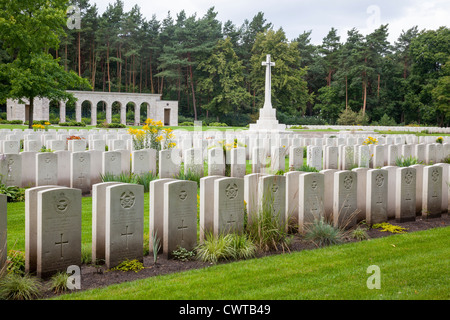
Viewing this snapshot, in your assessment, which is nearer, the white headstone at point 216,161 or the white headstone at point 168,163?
the white headstone at point 168,163

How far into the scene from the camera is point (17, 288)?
12.8 ft

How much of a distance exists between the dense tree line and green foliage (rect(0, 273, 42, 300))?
A: 47.0 meters

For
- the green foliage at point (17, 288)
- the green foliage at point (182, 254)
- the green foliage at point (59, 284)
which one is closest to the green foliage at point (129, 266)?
the green foliage at point (182, 254)

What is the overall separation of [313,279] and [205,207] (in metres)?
1.73

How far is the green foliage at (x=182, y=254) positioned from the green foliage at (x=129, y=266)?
0.47m

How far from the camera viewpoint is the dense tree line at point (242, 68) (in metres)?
51.3

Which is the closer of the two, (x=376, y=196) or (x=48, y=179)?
(x=376, y=196)

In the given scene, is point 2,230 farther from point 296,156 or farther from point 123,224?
point 296,156

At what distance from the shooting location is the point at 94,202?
4.75 m

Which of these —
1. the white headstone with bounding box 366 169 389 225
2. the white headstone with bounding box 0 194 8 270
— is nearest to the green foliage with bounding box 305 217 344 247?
the white headstone with bounding box 366 169 389 225

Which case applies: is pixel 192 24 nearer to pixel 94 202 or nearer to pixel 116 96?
pixel 116 96

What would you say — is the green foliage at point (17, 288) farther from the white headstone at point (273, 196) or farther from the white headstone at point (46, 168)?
the white headstone at point (46, 168)

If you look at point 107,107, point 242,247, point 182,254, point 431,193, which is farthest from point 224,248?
point 107,107

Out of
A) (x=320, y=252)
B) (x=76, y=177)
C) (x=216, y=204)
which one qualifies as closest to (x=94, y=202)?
(x=216, y=204)
